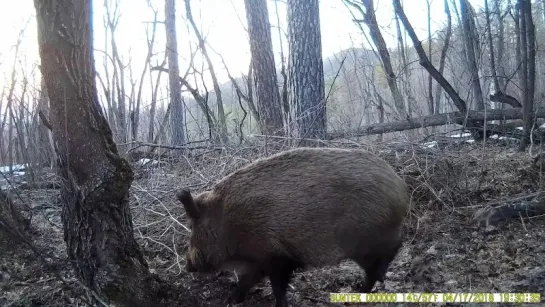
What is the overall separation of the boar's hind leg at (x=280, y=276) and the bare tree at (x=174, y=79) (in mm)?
9256

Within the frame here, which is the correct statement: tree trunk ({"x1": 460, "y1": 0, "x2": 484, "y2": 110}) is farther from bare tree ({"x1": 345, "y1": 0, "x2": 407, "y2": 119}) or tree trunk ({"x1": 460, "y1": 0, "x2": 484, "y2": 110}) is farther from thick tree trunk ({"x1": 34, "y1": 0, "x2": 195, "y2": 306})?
thick tree trunk ({"x1": 34, "y1": 0, "x2": 195, "y2": 306})

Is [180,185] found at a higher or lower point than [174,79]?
lower

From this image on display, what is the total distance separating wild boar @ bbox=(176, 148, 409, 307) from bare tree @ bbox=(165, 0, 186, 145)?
894 cm

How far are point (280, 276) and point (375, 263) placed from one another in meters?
0.78

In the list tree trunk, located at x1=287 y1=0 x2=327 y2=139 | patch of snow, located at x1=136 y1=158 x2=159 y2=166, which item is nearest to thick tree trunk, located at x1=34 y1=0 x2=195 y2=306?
patch of snow, located at x1=136 y1=158 x2=159 y2=166

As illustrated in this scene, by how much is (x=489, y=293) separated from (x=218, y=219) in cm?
205

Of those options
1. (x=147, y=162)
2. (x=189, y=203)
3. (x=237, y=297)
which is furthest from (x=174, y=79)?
(x=237, y=297)

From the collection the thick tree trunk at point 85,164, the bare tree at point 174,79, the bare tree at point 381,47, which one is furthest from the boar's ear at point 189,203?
the bare tree at point 174,79

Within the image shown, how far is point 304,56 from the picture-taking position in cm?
741

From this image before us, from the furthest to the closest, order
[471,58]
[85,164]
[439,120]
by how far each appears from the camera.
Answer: [471,58] < [439,120] < [85,164]

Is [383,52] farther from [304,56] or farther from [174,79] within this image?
[174,79]

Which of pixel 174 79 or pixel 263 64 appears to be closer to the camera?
pixel 263 64

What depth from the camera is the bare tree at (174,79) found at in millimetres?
13102

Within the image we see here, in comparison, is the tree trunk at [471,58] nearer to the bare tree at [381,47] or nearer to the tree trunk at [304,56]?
the bare tree at [381,47]
